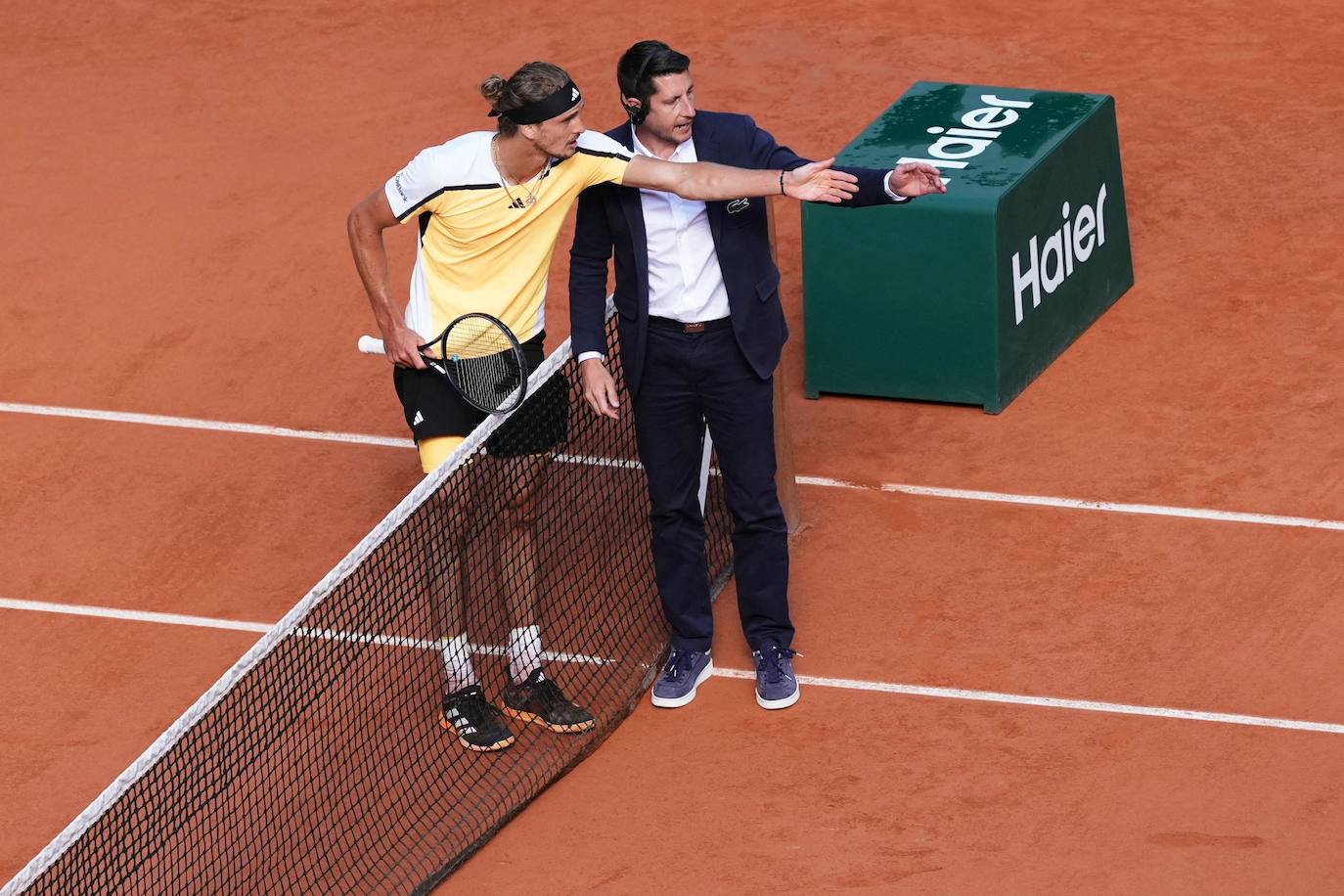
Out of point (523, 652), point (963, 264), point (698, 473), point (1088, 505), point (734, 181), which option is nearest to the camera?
point (734, 181)

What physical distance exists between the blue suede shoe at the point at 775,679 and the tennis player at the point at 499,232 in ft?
2.15

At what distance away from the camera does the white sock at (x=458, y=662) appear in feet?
24.1

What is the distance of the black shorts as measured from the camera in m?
7.03

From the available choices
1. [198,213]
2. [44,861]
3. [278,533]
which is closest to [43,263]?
[198,213]

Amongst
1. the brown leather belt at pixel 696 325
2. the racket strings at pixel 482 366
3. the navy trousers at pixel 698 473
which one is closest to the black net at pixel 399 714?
the racket strings at pixel 482 366

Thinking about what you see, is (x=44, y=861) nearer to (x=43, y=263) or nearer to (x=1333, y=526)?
(x=1333, y=526)

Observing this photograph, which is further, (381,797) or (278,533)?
(278,533)

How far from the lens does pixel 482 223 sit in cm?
675

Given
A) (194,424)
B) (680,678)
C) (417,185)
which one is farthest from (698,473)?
(194,424)

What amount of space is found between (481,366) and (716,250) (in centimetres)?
89

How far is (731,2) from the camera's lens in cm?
1395

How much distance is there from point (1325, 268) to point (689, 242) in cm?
467

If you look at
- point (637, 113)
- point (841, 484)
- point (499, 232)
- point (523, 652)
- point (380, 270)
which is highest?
point (637, 113)

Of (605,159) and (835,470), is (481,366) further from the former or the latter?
(835,470)
